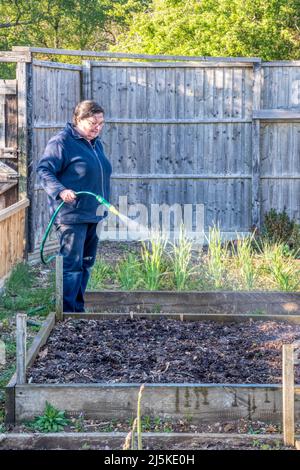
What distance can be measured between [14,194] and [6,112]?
2.93 feet

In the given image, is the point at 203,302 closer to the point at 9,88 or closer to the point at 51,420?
the point at 51,420

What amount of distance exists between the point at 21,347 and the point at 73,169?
8.50ft

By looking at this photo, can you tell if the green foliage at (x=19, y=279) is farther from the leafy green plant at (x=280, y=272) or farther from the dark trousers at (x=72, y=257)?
the leafy green plant at (x=280, y=272)

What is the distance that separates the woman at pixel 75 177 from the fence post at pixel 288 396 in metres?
3.05

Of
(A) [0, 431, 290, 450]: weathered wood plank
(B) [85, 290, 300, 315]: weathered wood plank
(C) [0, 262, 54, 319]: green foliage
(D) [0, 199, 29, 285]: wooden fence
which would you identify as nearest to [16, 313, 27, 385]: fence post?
(A) [0, 431, 290, 450]: weathered wood plank

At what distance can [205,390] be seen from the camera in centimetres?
505

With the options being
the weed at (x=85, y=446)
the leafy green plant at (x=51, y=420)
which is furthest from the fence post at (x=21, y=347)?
the weed at (x=85, y=446)

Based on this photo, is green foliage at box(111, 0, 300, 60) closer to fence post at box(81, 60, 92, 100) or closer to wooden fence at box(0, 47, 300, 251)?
wooden fence at box(0, 47, 300, 251)

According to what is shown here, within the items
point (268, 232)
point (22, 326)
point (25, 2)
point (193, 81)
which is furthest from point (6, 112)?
point (25, 2)

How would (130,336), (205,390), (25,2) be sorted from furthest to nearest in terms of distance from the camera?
(25,2)
(130,336)
(205,390)

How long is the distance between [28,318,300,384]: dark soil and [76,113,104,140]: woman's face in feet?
4.83

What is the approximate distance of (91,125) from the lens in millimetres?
7332

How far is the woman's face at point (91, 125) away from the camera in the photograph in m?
7.30

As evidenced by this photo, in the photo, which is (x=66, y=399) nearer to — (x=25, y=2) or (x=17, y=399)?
(x=17, y=399)
